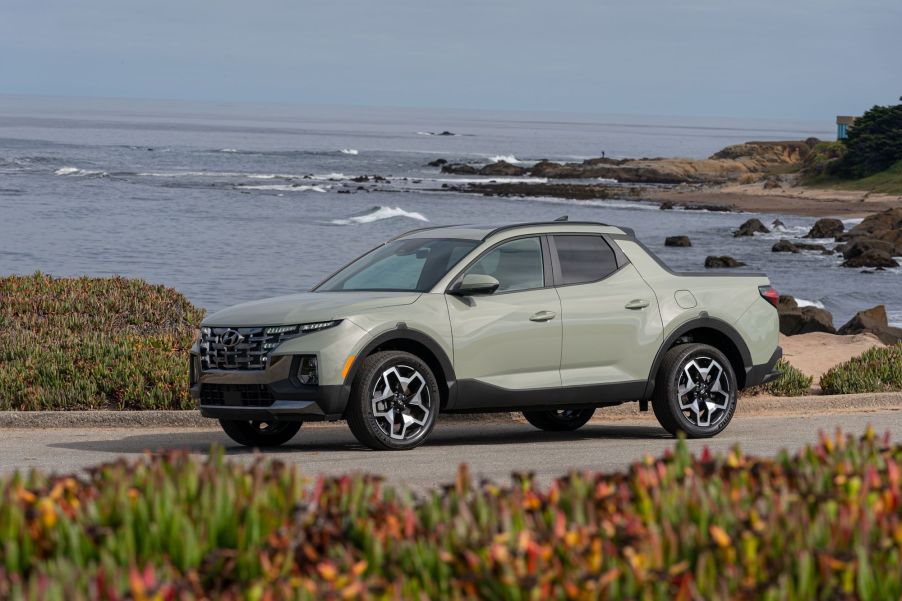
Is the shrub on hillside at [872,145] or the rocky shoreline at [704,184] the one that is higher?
the shrub on hillside at [872,145]

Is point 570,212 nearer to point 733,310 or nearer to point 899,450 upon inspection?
point 733,310

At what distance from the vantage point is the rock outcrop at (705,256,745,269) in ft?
143

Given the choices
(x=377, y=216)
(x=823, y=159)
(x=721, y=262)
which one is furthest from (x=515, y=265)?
(x=823, y=159)

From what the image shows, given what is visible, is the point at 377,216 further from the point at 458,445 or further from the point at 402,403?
the point at 402,403

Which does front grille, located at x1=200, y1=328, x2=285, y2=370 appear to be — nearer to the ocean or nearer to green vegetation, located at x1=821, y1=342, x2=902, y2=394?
green vegetation, located at x1=821, y1=342, x2=902, y2=394

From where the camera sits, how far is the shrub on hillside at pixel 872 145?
81.4m

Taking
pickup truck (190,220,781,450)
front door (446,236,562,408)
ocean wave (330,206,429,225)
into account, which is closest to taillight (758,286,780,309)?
pickup truck (190,220,781,450)

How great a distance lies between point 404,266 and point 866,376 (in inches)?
231

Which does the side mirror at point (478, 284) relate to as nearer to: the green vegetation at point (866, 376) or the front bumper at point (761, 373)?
the front bumper at point (761, 373)

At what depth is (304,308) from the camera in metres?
10.2

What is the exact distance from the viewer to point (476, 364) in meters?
10.5

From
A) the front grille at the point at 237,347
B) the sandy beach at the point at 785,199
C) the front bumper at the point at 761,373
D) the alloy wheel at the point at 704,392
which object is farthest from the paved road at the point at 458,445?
the sandy beach at the point at 785,199

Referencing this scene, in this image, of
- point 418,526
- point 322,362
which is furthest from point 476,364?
point 418,526

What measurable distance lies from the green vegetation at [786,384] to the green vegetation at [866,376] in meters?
0.22
